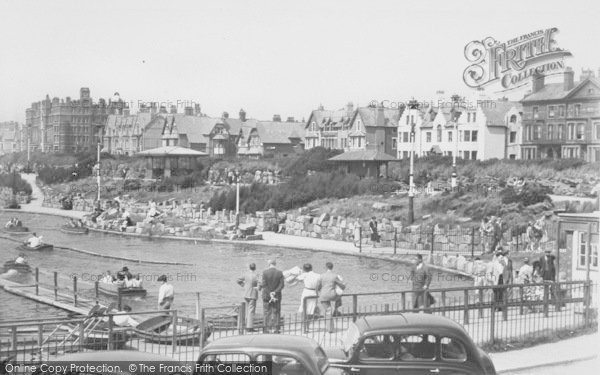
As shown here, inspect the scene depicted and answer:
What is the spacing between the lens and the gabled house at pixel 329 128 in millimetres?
69938

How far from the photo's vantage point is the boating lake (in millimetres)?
21797

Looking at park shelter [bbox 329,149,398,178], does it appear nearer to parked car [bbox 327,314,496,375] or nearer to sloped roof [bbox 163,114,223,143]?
sloped roof [bbox 163,114,223,143]

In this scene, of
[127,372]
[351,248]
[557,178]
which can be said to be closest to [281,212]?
[351,248]

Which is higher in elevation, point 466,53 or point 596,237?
point 466,53

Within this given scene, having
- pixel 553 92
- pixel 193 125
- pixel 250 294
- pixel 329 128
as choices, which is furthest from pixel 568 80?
pixel 193 125

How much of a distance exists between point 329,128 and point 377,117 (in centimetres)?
733

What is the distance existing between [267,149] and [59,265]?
46.0 meters

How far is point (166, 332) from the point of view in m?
13.2

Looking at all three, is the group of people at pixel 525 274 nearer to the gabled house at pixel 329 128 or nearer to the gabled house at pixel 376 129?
the gabled house at pixel 376 129

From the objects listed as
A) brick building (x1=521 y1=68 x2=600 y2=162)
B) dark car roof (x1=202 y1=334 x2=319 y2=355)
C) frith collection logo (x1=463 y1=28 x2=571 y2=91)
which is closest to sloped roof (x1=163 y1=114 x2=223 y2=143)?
brick building (x1=521 y1=68 x2=600 y2=162)

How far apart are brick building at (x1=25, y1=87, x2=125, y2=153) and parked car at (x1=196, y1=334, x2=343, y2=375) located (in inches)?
1078

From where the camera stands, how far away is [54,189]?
178 feet

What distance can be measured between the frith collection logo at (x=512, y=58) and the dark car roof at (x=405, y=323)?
14.0 metres

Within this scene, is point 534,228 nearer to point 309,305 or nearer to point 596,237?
point 596,237
